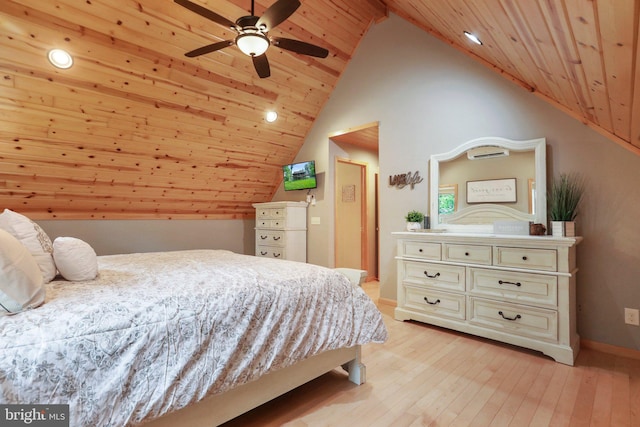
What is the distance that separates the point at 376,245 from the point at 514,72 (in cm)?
345

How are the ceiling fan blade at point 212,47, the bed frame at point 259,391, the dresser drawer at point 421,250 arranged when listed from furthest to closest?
the dresser drawer at point 421,250, the ceiling fan blade at point 212,47, the bed frame at point 259,391

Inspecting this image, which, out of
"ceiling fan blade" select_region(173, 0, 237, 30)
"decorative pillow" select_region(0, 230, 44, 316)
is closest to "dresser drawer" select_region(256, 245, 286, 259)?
"ceiling fan blade" select_region(173, 0, 237, 30)

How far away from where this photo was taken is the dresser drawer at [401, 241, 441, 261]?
122 inches

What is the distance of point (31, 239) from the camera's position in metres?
1.65

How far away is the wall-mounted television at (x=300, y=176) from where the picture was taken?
466 cm

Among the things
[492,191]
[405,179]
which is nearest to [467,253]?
[492,191]

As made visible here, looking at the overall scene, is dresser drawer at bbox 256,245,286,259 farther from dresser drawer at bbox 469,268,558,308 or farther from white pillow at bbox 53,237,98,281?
white pillow at bbox 53,237,98,281

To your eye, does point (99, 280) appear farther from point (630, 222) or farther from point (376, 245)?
point (376, 245)

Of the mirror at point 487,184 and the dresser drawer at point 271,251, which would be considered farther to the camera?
the dresser drawer at point 271,251

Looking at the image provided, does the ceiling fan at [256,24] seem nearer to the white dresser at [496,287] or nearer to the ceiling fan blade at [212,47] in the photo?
the ceiling fan blade at [212,47]

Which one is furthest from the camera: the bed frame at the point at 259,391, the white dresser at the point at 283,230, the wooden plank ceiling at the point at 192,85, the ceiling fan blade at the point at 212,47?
the white dresser at the point at 283,230

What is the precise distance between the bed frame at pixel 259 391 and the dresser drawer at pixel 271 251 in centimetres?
257

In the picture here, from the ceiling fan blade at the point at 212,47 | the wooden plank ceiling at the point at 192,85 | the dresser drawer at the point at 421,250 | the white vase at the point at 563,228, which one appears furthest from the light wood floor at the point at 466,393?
the ceiling fan blade at the point at 212,47

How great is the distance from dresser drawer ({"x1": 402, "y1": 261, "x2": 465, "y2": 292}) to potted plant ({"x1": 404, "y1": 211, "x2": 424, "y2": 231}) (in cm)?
39
